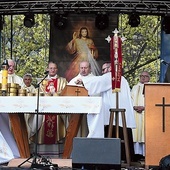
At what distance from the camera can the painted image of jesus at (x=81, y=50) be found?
41.1 feet

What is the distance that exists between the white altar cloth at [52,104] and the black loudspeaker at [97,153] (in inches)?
62.3

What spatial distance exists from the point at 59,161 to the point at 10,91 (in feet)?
4.33

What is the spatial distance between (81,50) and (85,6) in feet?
Answer: 4.83

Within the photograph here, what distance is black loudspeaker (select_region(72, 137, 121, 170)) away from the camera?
5449 millimetres

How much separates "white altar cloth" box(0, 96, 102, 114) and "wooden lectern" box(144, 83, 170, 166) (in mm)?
821

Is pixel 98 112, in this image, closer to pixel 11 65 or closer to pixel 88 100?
pixel 88 100

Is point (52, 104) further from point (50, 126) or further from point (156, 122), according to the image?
point (50, 126)

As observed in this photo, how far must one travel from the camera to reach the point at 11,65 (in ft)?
30.5

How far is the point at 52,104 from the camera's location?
7152 mm

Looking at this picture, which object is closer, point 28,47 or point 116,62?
point 116,62

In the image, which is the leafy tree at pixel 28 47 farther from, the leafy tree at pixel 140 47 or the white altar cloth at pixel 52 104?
the white altar cloth at pixel 52 104

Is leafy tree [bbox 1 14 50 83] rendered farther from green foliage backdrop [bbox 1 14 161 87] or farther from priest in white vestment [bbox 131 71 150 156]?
priest in white vestment [bbox 131 71 150 156]

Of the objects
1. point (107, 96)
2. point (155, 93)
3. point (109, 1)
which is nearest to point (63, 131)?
point (107, 96)

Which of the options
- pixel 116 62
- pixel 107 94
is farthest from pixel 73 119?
pixel 116 62
